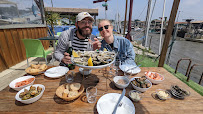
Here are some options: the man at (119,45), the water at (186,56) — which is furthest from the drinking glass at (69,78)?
the water at (186,56)

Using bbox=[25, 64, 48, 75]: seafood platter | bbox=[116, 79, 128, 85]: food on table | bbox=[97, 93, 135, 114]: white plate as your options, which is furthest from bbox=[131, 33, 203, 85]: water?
bbox=[25, 64, 48, 75]: seafood platter

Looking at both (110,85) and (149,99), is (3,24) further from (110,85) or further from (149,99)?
(149,99)

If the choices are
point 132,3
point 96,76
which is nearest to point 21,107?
point 96,76

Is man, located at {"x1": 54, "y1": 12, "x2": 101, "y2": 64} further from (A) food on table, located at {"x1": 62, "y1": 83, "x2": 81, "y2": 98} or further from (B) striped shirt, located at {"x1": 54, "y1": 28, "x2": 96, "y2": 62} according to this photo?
(A) food on table, located at {"x1": 62, "y1": 83, "x2": 81, "y2": 98}

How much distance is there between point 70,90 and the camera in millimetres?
1301

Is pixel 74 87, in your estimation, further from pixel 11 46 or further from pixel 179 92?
pixel 11 46

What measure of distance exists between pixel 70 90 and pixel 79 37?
1.81 m

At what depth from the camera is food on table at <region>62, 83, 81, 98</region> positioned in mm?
1183

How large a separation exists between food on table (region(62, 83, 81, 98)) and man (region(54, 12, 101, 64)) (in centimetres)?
107

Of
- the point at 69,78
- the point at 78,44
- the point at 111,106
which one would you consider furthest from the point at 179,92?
the point at 78,44

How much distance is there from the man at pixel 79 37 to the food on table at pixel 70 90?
1.07 metres

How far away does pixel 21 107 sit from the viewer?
1077mm

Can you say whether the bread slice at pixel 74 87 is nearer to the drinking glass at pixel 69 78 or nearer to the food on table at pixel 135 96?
the drinking glass at pixel 69 78

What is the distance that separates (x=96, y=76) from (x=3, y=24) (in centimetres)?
519
